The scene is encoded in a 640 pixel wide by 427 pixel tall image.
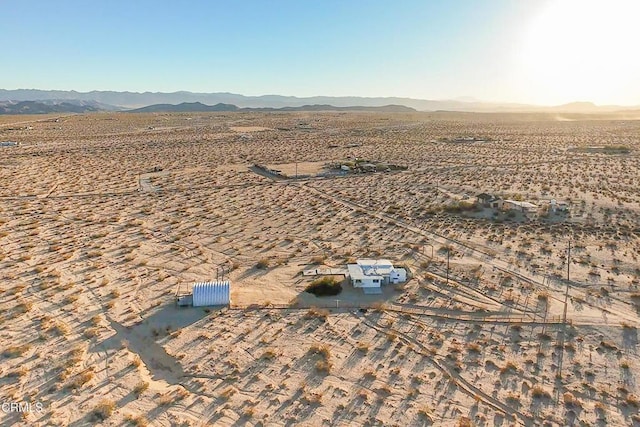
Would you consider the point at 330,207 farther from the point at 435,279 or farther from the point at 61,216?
the point at 61,216

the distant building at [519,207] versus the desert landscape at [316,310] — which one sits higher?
the distant building at [519,207]

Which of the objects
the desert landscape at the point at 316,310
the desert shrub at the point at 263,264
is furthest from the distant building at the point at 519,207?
the desert shrub at the point at 263,264

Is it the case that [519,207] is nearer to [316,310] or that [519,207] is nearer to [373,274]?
[373,274]

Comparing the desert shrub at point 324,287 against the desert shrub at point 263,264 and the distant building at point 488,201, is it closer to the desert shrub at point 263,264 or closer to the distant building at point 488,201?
the desert shrub at point 263,264

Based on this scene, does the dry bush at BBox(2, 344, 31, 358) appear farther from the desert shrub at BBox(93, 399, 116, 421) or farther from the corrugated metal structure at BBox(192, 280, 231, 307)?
the corrugated metal structure at BBox(192, 280, 231, 307)

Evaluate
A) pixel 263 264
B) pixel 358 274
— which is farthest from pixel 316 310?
pixel 263 264

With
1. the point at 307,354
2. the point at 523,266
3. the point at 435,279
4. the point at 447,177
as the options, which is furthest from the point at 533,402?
the point at 447,177

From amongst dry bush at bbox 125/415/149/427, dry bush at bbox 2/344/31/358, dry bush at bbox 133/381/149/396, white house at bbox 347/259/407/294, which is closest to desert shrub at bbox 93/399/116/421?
dry bush at bbox 125/415/149/427
